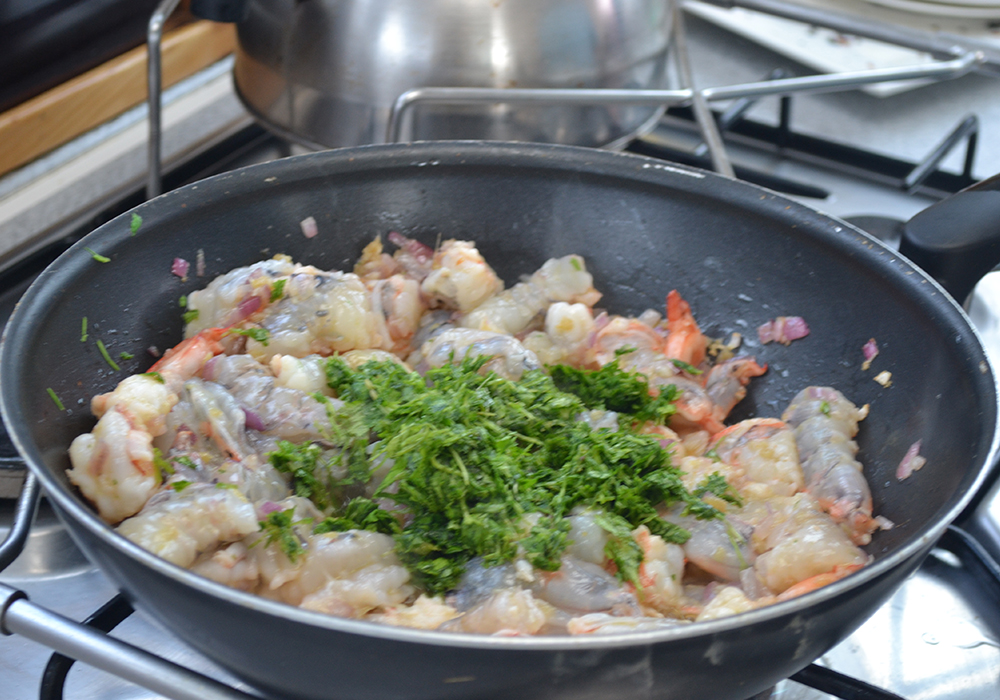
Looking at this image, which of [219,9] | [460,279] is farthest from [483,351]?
[219,9]

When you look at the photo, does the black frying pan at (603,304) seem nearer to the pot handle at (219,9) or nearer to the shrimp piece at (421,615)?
the shrimp piece at (421,615)

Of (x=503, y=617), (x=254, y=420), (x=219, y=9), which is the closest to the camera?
(x=503, y=617)

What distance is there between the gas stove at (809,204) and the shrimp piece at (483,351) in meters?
0.50

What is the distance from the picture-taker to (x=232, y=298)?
1.24 m

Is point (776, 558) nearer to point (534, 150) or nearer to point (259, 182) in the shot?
point (534, 150)

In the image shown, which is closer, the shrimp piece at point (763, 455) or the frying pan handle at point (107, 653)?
the frying pan handle at point (107, 653)

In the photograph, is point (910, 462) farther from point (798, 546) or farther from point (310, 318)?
point (310, 318)

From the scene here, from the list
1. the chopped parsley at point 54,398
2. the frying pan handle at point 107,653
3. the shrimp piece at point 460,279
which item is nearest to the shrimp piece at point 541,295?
the shrimp piece at point 460,279

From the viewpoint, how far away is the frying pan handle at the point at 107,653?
781 millimetres

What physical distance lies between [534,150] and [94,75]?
108 cm

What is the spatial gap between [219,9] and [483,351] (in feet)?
2.47

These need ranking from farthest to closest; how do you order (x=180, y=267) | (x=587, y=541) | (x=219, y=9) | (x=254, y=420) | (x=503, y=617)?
(x=219, y=9), (x=180, y=267), (x=254, y=420), (x=587, y=541), (x=503, y=617)

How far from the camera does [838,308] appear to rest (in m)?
1.26

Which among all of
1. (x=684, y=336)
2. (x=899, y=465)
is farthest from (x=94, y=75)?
(x=899, y=465)
